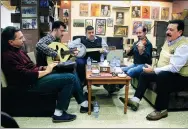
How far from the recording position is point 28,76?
267 centimetres

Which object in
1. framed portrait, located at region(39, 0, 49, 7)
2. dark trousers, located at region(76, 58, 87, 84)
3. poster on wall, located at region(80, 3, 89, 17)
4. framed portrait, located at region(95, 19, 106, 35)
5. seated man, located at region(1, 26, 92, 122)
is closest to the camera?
seated man, located at region(1, 26, 92, 122)

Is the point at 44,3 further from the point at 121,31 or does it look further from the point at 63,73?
the point at 121,31

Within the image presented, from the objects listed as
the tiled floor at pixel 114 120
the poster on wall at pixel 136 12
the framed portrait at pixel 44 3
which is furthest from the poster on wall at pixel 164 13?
the tiled floor at pixel 114 120

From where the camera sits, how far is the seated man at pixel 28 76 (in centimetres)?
260

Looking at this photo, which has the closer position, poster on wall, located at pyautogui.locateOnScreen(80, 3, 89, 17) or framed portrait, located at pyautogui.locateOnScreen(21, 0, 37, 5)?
framed portrait, located at pyautogui.locateOnScreen(21, 0, 37, 5)

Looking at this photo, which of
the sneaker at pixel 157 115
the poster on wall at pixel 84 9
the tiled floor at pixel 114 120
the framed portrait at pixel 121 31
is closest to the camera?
the tiled floor at pixel 114 120

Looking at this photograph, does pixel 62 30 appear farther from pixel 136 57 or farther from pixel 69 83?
pixel 136 57

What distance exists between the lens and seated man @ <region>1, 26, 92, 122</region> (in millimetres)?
2600

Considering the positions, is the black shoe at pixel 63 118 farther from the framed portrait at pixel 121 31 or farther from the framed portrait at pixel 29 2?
the framed portrait at pixel 121 31

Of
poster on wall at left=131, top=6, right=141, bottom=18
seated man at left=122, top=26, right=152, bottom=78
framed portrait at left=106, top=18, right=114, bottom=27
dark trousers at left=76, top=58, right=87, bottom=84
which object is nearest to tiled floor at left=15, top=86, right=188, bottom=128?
seated man at left=122, top=26, right=152, bottom=78

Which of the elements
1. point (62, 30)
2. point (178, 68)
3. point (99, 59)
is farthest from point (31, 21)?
point (178, 68)

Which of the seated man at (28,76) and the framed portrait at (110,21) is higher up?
the framed portrait at (110,21)

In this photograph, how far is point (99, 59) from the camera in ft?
13.9

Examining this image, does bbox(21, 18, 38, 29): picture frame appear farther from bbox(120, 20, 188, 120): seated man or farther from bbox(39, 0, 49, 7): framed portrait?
bbox(120, 20, 188, 120): seated man
